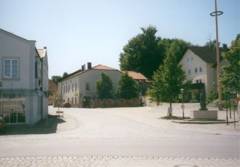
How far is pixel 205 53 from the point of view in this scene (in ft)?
237

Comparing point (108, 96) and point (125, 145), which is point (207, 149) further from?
point (108, 96)

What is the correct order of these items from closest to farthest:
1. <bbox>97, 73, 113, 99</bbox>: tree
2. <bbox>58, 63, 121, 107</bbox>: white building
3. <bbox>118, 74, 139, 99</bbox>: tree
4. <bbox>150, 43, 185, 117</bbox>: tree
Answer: <bbox>150, 43, 185, 117</bbox>: tree
<bbox>118, 74, 139, 99</bbox>: tree
<bbox>97, 73, 113, 99</bbox>: tree
<bbox>58, 63, 121, 107</bbox>: white building

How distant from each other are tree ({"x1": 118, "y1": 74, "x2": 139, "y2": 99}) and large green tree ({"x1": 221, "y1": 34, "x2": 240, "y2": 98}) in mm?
26023

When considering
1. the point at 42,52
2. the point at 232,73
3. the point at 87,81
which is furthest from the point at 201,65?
the point at 42,52

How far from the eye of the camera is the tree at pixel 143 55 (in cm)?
9075

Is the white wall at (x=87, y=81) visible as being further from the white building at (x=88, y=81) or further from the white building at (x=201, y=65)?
the white building at (x=201, y=65)

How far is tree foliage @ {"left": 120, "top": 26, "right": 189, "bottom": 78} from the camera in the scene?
298 ft

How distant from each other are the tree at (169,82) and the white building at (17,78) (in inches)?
529

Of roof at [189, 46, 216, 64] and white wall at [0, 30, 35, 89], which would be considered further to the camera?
roof at [189, 46, 216, 64]

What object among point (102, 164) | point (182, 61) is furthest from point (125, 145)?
point (182, 61)

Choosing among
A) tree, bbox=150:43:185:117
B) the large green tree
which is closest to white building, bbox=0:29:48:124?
tree, bbox=150:43:185:117

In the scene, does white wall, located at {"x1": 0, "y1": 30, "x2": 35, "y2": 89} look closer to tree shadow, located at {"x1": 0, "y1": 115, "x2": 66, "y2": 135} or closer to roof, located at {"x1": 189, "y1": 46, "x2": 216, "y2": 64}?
tree shadow, located at {"x1": 0, "y1": 115, "x2": 66, "y2": 135}

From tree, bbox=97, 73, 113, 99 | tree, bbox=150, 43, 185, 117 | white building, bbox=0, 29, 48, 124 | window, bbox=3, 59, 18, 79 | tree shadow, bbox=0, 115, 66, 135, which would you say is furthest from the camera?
tree, bbox=97, 73, 113, 99

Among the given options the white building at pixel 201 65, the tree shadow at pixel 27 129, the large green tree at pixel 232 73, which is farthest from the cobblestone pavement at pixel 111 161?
the white building at pixel 201 65
